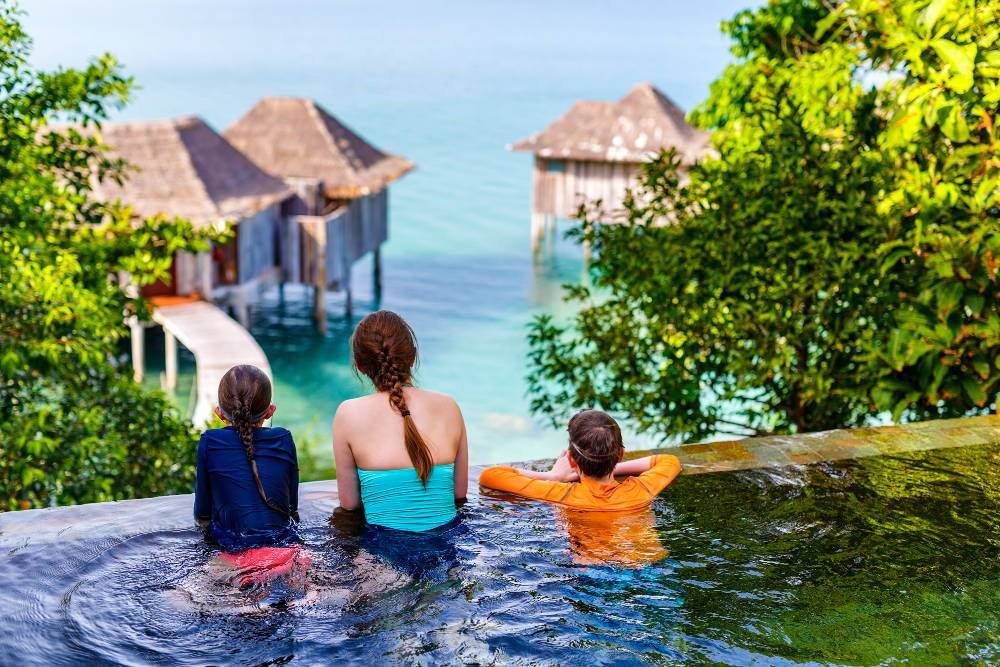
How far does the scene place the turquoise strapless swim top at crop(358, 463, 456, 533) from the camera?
470 cm

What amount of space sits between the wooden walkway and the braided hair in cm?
Result: 1100

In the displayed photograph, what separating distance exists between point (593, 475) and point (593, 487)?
0.20 feet

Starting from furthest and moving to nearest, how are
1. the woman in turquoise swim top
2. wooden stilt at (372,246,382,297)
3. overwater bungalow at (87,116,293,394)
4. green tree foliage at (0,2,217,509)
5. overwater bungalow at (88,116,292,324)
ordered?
wooden stilt at (372,246,382,297), overwater bungalow at (88,116,292,324), overwater bungalow at (87,116,293,394), green tree foliage at (0,2,217,509), the woman in turquoise swim top

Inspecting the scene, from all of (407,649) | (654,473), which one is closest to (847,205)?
(654,473)

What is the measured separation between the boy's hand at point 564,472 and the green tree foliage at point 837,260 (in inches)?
102

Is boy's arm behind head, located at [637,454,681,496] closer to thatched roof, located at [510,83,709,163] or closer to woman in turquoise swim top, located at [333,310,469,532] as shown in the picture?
woman in turquoise swim top, located at [333,310,469,532]

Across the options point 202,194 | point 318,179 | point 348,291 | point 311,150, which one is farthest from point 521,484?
point 348,291

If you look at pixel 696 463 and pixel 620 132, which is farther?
pixel 620 132

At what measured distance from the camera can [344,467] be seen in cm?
473

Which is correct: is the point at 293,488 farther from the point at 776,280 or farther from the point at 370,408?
the point at 776,280

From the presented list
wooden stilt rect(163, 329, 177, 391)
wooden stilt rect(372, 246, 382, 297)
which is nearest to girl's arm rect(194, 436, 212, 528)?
wooden stilt rect(163, 329, 177, 391)

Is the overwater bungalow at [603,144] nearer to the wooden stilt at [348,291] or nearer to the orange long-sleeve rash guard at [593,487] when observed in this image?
the wooden stilt at [348,291]

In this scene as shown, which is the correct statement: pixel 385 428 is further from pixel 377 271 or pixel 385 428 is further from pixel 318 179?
pixel 377 271

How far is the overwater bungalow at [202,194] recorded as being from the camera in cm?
2030
